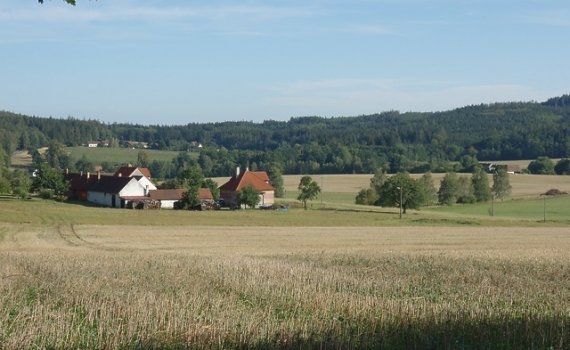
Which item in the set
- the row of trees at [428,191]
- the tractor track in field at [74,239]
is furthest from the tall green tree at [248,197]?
the tractor track in field at [74,239]

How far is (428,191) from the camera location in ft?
363

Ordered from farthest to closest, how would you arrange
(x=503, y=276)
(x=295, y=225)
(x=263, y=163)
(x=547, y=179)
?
(x=263, y=163), (x=547, y=179), (x=295, y=225), (x=503, y=276)

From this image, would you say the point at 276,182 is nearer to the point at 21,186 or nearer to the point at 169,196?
the point at 169,196

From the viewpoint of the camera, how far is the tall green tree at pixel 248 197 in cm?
9756

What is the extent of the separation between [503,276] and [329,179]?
130500mm

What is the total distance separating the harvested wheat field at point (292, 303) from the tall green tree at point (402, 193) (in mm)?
59249

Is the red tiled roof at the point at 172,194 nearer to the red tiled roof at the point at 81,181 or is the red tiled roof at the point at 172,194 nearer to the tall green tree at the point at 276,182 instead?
the red tiled roof at the point at 81,181

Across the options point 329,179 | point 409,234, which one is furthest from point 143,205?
point 329,179

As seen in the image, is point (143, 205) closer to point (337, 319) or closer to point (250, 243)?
point (250, 243)

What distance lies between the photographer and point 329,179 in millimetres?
156625

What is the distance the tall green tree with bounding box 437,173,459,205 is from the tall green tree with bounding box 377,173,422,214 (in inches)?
659

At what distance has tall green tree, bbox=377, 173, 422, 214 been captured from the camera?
94.9m

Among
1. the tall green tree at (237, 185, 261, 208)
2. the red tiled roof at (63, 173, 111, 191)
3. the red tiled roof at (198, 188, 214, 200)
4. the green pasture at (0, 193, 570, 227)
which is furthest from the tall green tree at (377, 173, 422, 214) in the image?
the red tiled roof at (63, 173, 111, 191)

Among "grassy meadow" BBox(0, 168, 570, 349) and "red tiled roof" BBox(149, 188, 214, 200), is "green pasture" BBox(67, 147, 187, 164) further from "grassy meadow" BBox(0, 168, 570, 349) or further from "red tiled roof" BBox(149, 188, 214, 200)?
"grassy meadow" BBox(0, 168, 570, 349)
